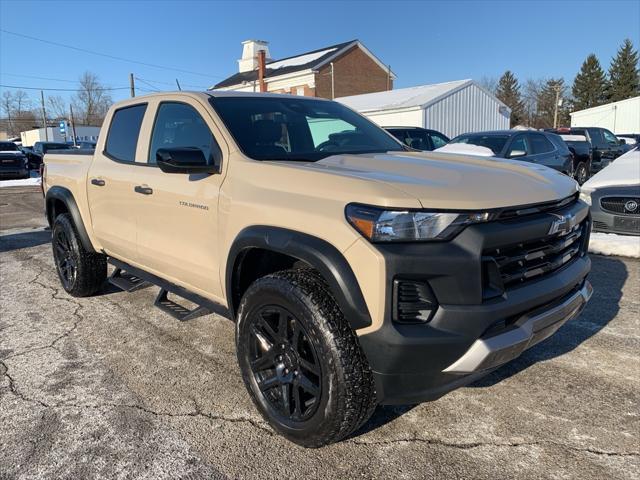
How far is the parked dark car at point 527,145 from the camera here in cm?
991

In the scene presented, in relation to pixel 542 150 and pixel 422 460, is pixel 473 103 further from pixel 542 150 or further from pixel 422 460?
pixel 422 460

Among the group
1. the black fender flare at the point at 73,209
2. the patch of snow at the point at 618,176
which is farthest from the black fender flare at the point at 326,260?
the patch of snow at the point at 618,176

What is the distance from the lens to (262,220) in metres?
2.74

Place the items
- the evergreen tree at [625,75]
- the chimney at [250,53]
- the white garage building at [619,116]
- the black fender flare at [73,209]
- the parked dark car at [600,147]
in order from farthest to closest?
the evergreen tree at [625,75] < the chimney at [250,53] < the white garage building at [619,116] < the parked dark car at [600,147] < the black fender flare at [73,209]

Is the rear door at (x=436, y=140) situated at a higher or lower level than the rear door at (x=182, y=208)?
higher

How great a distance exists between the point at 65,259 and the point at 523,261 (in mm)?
4689

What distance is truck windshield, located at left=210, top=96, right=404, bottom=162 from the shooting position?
329cm

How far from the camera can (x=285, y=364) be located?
2.73 metres

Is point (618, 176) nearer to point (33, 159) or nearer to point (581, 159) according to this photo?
point (581, 159)

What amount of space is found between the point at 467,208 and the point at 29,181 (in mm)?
23602

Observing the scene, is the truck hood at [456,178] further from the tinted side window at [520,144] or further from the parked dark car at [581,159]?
the parked dark car at [581,159]

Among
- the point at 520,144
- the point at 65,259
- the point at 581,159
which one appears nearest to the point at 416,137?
the point at 520,144

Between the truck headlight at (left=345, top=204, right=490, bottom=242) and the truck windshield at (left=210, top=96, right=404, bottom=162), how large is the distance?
3.60 feet

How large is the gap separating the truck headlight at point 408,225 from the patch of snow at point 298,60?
42607 millimetres
